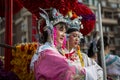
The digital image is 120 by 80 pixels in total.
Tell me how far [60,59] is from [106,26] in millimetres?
31846

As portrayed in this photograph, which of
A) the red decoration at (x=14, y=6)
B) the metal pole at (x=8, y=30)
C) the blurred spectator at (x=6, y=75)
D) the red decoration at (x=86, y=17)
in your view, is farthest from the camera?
the red decoration at (x=14, y=6)

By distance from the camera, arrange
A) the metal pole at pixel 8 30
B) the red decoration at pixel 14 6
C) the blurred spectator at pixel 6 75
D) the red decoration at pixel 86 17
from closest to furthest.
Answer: the blurred spectator at pixel 6 75 < the metal pole at pixel 8 30 < the red decoration at pixel 86 17 < the red decoration at pixel 14 6

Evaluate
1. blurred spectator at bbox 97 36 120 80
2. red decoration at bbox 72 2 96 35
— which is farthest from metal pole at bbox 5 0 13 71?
blurred spectator at bbox 97 36 120 80

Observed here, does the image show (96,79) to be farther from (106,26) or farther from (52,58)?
(106,26)

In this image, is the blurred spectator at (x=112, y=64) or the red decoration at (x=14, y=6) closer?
the blurred spectator at (x=112, y=64)

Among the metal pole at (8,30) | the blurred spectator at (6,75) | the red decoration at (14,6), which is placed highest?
the red decoration at (14,6)

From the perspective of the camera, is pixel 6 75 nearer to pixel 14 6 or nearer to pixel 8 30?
pixel 8 30

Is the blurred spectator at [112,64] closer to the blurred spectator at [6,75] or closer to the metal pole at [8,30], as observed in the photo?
the metal pole at [8,30]

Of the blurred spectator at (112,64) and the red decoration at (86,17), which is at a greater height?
the red decoration at (86,17)

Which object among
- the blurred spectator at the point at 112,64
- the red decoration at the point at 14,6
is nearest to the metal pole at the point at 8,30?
the red decoration at the point at 14,6

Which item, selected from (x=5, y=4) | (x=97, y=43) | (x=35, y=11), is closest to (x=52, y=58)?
(x=35, y=11)

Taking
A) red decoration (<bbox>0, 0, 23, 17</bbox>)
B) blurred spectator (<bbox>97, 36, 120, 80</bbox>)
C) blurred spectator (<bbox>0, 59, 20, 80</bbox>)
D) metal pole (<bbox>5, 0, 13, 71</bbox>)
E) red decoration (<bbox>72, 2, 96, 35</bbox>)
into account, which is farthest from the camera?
red decoration (<bbox>0, 0, 23, 17</bbox>)

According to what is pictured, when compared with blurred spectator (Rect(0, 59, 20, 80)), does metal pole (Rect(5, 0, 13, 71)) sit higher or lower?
higher

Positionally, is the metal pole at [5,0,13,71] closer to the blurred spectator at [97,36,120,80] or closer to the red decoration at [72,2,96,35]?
the red decoration at [72,2,96,35]
